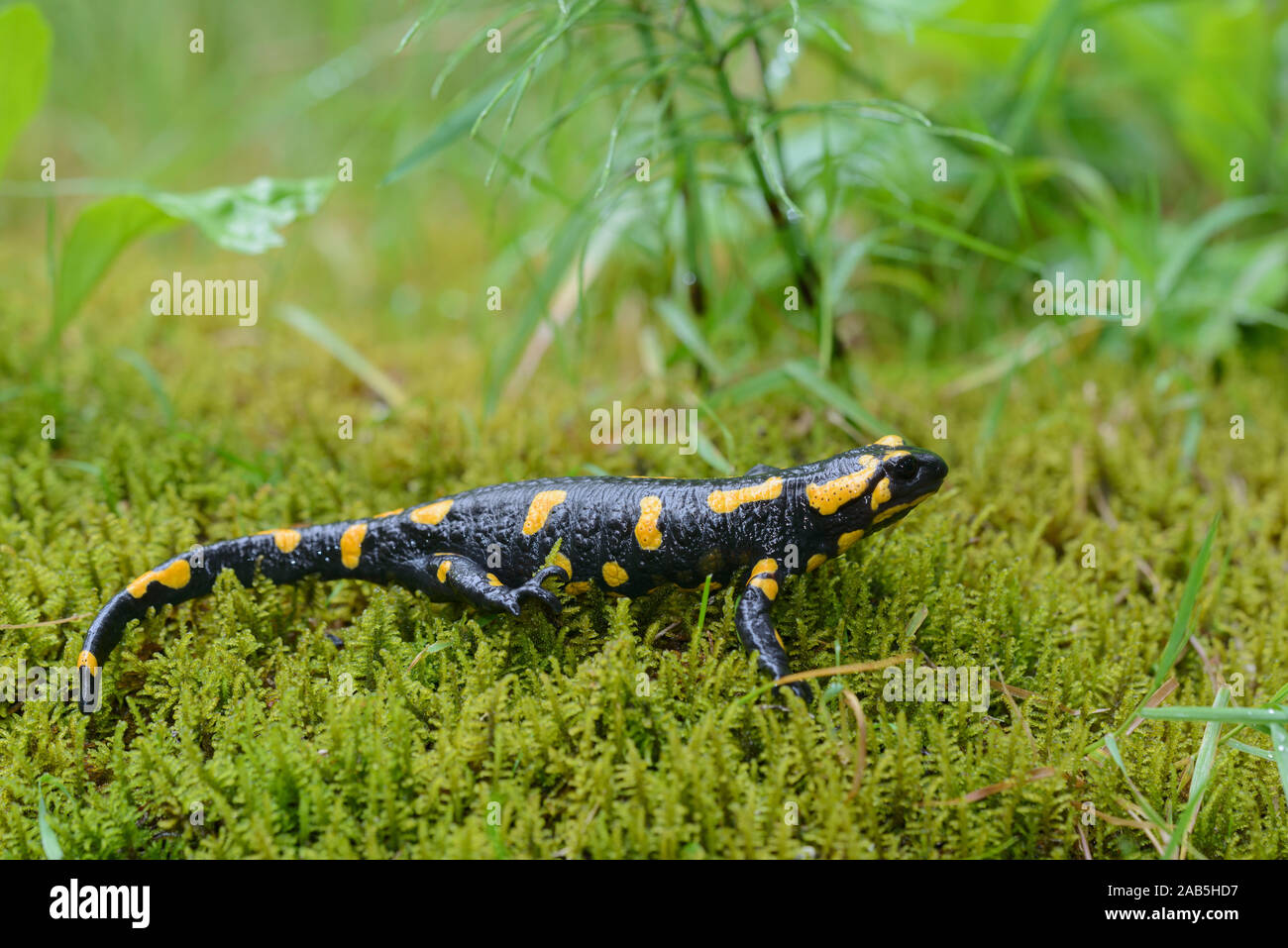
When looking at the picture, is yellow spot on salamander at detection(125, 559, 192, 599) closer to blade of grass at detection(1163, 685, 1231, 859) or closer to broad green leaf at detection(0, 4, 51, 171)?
broad green leaf at detection(0, 4, 51, 171)

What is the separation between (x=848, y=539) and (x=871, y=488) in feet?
0.50

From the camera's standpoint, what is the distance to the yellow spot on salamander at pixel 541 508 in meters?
2.41

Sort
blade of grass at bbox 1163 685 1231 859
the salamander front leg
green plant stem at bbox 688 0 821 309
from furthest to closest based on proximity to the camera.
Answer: green plant stem at bbox 688 0 821 309 < the salamander front leg < blade of grass at bbox 1163 685 1231 859

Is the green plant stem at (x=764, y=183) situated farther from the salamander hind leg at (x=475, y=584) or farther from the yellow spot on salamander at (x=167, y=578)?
the yellow spot on salamander at (x=167, y=578)

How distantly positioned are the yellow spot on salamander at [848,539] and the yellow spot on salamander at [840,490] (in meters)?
0.08

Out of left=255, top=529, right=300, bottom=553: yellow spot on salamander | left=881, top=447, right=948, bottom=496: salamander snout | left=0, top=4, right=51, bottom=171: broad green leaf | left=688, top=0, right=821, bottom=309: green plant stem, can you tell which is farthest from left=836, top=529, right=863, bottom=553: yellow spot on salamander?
left=0, top=4, right=51, bottom=171: broad green leaf

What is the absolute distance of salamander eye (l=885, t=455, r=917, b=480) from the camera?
2.28 m

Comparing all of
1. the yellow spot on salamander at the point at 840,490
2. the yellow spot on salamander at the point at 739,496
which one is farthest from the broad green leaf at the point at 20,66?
the yellow spot on salamander at the point at 840,490

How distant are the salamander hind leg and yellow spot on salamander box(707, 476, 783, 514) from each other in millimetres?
439

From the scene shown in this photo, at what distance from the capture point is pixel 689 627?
2275 millimetres

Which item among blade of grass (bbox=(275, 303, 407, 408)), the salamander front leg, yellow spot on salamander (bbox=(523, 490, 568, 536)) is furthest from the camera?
blade of grass (bbox=(275, 303, 407, 408))

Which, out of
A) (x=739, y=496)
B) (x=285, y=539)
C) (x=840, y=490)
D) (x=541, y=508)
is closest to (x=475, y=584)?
(x=541, y=508)

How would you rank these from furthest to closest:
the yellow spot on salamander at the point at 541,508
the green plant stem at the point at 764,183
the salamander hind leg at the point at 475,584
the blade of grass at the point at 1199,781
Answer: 1. the green plant stem at the point at 764,183
2. the yellow spot on salamander at the point at 541,508
3. the salamander hind leg at the point at 475,584
4. the blade of grass at the point at 1199,781
